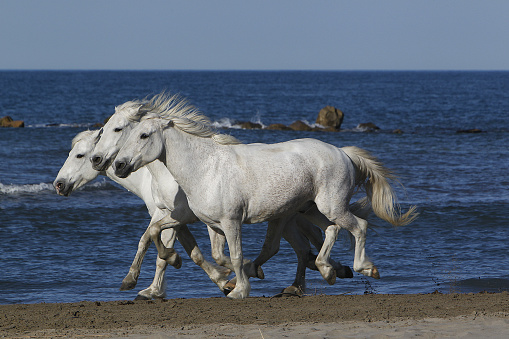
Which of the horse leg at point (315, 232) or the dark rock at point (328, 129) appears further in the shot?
the dark rock at point (328, 129)

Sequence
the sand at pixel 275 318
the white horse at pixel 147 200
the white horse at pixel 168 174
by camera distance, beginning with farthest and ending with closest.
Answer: the white horse at pixel 147 200 → the white horse at pixel 168 174 → the sand at pixel 275 318

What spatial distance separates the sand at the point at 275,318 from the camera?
5.69 m

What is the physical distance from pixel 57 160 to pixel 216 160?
17.5 meters

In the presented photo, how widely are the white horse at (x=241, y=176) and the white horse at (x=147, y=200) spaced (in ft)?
1.60

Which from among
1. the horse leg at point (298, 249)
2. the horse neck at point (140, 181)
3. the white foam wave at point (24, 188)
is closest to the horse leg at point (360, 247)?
the horse leg at point (298, 249)

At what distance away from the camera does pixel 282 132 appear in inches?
1367

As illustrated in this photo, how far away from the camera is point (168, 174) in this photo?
7.28 meters

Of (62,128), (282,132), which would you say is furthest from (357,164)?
(62,128)

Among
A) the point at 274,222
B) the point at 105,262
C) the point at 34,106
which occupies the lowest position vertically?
the point at 34,106

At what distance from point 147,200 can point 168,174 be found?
0.81m

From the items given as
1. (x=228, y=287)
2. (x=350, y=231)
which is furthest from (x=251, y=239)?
(x=350, y=231)

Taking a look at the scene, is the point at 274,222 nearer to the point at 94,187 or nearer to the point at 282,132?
the point at 94,187

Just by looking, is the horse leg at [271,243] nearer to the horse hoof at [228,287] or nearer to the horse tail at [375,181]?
the horse hoof at [228,287]

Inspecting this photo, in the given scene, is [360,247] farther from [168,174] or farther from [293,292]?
[168,174]
